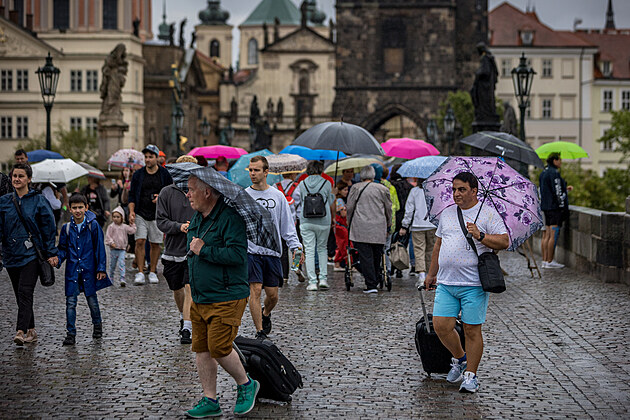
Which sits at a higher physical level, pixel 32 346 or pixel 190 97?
pixel 190 97

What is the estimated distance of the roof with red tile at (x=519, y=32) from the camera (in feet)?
259

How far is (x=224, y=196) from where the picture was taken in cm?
704

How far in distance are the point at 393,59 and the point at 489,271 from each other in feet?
190

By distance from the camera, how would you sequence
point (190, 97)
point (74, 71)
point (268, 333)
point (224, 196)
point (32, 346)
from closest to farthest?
point (224, 196) < point (32, 346) < point (268, 333) < point (74, 71) < point (190, 97)

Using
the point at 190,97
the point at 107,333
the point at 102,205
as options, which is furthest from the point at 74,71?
the point at 107,333

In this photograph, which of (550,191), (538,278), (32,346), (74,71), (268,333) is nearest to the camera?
(32,346)

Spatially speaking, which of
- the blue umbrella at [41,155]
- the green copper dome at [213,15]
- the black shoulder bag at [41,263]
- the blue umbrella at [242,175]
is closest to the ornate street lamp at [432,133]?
the blue umbrella at [41,155]

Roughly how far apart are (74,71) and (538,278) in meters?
60.4

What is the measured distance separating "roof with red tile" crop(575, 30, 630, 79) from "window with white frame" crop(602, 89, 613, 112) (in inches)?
45.7

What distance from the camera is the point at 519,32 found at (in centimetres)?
7919

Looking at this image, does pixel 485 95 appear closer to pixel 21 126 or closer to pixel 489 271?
pixel 489 271

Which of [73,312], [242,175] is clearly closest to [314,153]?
[242,175]

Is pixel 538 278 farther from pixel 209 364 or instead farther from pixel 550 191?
pixel 209 364

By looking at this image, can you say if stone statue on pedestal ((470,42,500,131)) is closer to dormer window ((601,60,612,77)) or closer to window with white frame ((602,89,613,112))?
window with white frame ((602,89,613,112))
